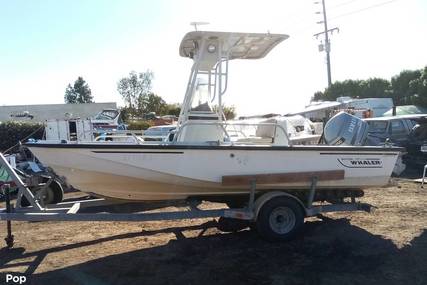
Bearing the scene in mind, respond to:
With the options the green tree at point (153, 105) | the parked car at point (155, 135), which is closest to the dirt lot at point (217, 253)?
the parked car at point (155, 135)

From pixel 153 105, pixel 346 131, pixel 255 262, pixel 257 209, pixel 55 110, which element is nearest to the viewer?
pixel 255 262

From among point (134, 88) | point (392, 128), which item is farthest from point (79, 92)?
point (392, 128)

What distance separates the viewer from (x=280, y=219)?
692 centimetres

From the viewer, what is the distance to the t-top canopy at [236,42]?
735 centimetres

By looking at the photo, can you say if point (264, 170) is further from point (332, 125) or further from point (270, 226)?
point (332, 125)

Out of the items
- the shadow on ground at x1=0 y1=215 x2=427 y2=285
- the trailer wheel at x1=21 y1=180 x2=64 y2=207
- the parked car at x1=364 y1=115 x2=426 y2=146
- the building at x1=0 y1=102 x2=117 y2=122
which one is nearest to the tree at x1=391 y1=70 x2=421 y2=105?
the parked car at x1=364 y1=115 x2=426 y2=146

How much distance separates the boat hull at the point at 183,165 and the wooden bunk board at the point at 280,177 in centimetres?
5

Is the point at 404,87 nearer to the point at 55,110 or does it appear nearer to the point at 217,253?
the point at 55,110

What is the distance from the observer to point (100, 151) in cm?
624

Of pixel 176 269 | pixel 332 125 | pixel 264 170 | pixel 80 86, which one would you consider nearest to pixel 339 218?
pixel 332 125

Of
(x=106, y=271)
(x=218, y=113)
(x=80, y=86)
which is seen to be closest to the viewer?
(x=106, y=271)

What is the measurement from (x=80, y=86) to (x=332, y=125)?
81781mm

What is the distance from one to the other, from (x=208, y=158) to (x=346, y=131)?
2355 millimetres

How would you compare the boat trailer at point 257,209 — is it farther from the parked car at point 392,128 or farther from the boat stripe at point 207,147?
the parked car at point 392,128
